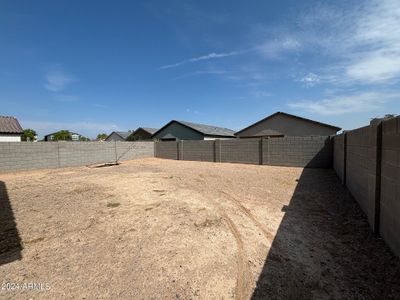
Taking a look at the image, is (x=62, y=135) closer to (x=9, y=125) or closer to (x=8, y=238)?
(x=9, y=125)

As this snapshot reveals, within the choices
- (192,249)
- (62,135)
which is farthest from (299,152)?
(62,135)

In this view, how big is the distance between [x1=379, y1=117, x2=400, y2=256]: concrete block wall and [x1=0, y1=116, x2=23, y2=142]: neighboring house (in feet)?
77.3

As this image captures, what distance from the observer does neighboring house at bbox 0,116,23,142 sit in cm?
1765

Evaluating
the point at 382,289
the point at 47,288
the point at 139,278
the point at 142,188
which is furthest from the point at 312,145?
the point at 47,288

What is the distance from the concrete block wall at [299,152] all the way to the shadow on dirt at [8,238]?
11.3 meters

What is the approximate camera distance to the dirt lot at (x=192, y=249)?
2.31 m

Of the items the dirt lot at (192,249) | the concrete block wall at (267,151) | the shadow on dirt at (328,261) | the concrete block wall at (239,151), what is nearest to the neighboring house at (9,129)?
the concrete block wall at (267,151)

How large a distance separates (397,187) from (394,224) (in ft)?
1.64

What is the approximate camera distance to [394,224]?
2.72 m

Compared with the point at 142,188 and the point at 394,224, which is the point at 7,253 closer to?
the point at 142,188

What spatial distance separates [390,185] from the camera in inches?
112

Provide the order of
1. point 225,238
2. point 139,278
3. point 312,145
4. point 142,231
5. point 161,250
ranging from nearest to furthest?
point 139,278
point 161,250
point 225,238
point 142,231
point 312,145

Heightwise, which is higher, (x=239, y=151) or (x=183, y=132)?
(x=183, y=132)

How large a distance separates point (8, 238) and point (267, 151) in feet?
38.0
